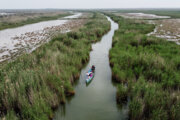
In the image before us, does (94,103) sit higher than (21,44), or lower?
lower

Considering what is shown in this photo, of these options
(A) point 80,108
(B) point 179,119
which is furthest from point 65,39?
(B) point 179,119

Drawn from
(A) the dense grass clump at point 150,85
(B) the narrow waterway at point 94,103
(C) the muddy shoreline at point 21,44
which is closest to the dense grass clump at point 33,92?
(B) the narrow waterway at point 94,103

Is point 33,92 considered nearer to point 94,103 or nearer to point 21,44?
point 94,103

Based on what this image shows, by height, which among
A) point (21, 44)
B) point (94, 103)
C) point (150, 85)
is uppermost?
point (21, 44)

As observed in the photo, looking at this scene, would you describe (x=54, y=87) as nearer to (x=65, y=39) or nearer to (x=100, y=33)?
(x=65, y=39)

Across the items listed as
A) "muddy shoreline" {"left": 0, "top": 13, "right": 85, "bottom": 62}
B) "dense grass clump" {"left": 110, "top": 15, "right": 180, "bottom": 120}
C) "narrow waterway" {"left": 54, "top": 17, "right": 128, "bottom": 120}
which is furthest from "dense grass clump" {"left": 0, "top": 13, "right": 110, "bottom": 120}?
"muddy shoreline" {"left": 0, "top": 13, "right": 85, "bottom": 62}

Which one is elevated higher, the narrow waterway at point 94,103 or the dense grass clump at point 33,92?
the dense grass clump at point 33,92

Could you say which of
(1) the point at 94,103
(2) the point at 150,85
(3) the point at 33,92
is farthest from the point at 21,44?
(2) the point at 150,85

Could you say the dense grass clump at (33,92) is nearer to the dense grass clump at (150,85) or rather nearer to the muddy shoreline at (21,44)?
the dense grass clump at (150,85)

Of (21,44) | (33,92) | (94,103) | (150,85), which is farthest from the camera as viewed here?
(21,44)

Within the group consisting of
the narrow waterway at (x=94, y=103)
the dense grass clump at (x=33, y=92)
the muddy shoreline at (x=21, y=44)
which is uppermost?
the muddy shoreline at (x=21, y=44)

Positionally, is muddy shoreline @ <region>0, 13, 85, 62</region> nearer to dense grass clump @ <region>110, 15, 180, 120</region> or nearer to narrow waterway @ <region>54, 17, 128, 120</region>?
narrow waterway @ <region>54, 17, 128, 120</region>
